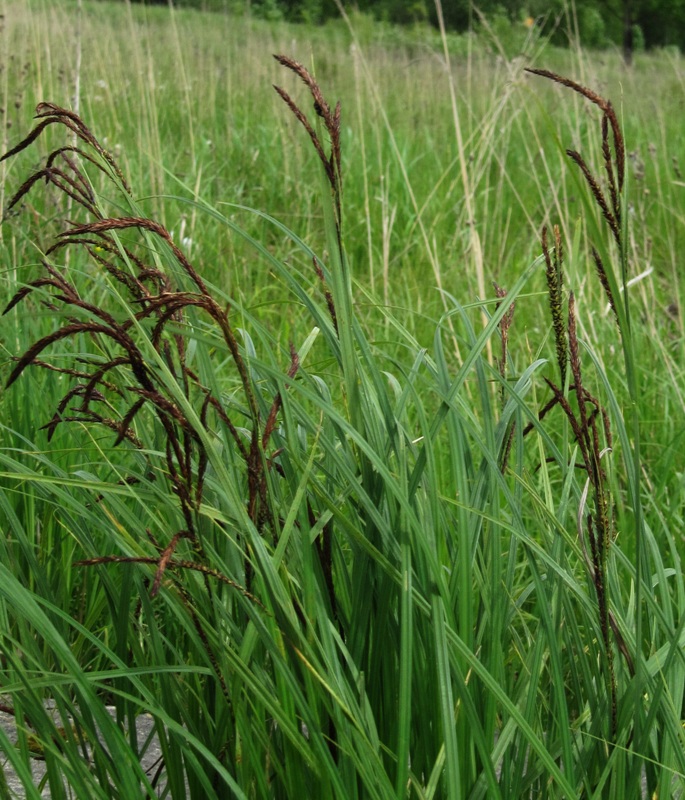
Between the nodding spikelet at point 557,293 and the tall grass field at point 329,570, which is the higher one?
the nodding spikelet at point 557,293

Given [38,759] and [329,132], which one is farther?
[38,759]

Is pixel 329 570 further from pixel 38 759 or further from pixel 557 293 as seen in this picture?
pixel 38 759

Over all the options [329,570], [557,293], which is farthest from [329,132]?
[329,570]

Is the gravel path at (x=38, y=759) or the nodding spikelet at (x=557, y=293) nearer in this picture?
the nodding spikelet at (x=557, y=293)

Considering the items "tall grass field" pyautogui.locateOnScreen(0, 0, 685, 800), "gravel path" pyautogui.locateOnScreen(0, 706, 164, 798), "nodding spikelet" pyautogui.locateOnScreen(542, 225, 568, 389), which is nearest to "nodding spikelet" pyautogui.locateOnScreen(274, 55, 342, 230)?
"tall grass field" pyautogui.locateOnScreen(0, 0, 685, 800)

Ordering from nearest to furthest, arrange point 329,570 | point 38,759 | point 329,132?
point 329,132, point 329,570, point 38,759

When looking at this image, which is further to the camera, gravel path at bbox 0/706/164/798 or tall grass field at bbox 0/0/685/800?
gravel path at bbox 0/706/164/798

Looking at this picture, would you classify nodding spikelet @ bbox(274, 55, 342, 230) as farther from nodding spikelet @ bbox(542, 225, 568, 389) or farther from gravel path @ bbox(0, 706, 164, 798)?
gravel path @ bbox(0, 706, 164, 798)

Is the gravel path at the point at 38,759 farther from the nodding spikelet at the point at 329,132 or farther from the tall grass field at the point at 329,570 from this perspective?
the nodding spikelet at the point at 329,132

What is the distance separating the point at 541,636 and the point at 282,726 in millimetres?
268

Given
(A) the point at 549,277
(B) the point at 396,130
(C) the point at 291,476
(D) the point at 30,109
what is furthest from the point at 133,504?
(B) the point at 396,130

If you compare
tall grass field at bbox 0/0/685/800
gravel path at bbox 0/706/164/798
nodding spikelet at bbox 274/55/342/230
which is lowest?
gravel path at bbox 0/706/164/798

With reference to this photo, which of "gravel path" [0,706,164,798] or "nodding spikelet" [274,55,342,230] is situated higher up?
"nodding spikelet" [274,55,342,230]

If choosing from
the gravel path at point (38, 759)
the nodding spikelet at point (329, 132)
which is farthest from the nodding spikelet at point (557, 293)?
the gravel path at point (38, 759)
